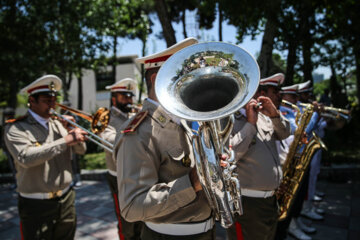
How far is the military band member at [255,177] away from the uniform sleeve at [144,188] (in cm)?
116

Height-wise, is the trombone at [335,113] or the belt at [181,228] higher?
the trombone at [335,113]

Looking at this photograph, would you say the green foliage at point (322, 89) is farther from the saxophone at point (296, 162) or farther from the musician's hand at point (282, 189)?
the musician's hand at point (282, 189)

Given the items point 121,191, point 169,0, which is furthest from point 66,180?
point 169,0

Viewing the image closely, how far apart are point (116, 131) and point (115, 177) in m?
0.60

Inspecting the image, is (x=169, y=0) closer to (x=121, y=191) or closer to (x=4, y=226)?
(x=4, y=226)

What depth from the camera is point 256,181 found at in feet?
8.30

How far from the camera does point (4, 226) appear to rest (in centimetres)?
457

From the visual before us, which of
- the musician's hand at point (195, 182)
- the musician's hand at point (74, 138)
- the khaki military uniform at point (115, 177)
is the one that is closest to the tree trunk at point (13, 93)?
the khaki military uniform at point (115, 177)

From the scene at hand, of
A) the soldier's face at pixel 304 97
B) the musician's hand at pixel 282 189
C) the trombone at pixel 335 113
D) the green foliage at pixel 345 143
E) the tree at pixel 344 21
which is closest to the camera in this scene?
the musician's hand at pixel 282 189

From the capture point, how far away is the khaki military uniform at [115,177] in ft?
10.6

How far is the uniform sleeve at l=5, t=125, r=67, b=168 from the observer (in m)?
2.60

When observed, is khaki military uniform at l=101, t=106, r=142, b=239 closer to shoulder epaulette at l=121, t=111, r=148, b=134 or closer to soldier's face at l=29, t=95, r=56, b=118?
soldier's face at l=29, t=95, r=56, b=118

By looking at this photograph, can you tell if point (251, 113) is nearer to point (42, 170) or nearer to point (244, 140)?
point (244, 140)

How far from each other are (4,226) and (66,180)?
264cm
